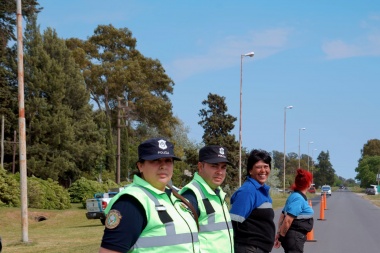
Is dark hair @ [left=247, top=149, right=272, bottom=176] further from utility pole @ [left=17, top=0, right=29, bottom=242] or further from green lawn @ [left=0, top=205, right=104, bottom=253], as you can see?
utility pole @ [left=17, top=0, right=29, bottom=242]

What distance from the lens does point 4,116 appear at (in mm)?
51531

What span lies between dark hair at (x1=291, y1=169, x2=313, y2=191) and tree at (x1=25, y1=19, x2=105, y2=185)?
144ft

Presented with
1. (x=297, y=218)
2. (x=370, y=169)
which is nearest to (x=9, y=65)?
(x=297, y=218)

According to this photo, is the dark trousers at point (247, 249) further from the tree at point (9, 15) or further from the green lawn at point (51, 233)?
the tree at point (9, 15)

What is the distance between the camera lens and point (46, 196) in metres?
39.3

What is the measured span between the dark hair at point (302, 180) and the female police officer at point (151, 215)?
3963 millimetres

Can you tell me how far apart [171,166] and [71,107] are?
2014 inches

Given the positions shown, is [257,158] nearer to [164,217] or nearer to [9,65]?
[164,217]

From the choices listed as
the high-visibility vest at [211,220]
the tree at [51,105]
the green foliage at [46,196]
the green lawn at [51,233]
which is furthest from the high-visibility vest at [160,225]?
the tree at [51,105]

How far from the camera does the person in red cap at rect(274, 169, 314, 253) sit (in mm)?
7699

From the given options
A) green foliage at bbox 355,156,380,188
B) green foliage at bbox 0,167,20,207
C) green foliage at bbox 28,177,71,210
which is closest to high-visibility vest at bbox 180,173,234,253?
green foliage at bbox 0,167,20,207

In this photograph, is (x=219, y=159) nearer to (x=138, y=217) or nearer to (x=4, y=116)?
(x=138, y=217)

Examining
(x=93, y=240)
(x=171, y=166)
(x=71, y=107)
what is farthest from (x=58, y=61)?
(x=171, y=166)

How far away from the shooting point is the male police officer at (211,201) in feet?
16.7
